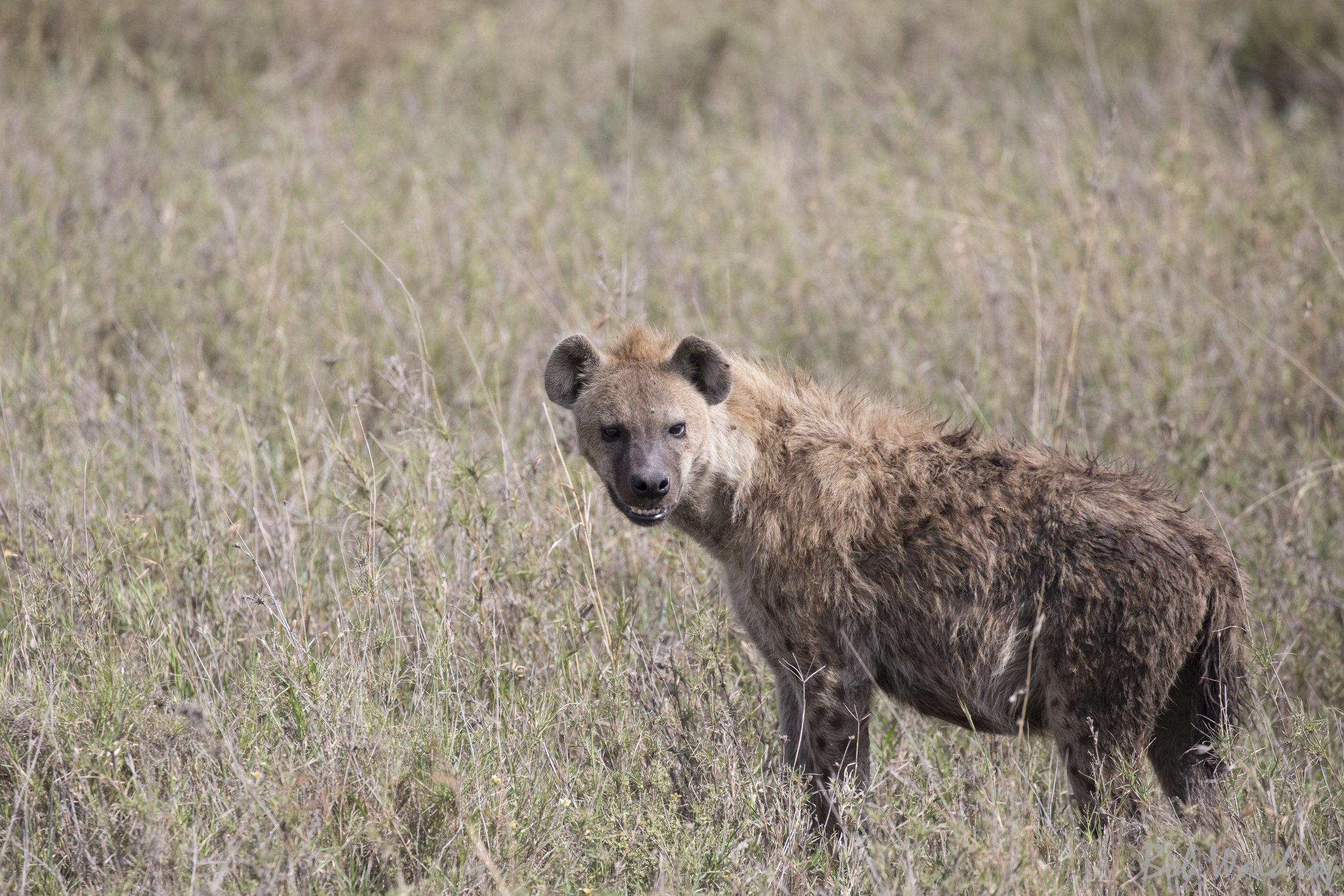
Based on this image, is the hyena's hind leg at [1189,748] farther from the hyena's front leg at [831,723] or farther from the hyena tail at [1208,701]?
the hyena's front leg at [831,723]

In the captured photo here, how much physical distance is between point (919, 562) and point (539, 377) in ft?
8.08

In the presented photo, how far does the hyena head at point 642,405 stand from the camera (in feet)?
11.4

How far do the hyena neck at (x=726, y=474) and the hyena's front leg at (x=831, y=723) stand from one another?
0.44 meters

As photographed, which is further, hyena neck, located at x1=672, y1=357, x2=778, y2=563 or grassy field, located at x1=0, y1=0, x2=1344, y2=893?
hyena neck, located at x1=672, y1=357, x2=778, y2=563

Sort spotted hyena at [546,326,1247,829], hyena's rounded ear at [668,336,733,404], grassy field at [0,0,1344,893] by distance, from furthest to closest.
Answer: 1. hyena's rounded ear at [668,336,733,404]
2. spotted hyena at [546,326,1247,829]
3. grassy field at [0,0,1344,893]

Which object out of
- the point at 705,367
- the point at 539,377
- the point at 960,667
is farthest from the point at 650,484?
the point at 539,377

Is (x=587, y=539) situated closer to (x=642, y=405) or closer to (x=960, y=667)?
(x=642, y=405)

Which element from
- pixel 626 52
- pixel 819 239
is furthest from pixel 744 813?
pixel 626 52

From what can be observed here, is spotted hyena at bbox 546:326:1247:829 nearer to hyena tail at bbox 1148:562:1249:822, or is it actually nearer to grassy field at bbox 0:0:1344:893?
hyena tail at bbox 1148:562:1249:822

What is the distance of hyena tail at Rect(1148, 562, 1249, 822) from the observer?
124 inches

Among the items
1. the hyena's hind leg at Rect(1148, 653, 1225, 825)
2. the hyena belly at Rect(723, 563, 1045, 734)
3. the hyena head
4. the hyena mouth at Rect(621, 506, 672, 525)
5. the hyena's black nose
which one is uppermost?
the hyena head

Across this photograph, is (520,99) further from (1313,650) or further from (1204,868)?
(1204,868)

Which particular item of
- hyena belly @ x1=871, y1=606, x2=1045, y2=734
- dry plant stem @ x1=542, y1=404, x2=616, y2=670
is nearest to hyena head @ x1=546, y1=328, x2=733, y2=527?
dry plant stem @ x1=542, y1=404, x2=616, y2=670

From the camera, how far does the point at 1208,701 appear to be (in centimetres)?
317
